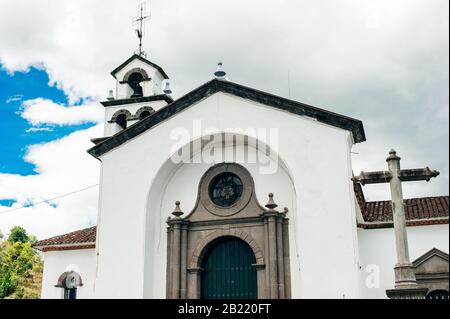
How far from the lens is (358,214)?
14.3 m

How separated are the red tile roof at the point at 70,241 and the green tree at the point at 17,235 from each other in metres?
27.1

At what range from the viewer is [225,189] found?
49.1ft

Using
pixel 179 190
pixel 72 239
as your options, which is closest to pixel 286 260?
pixel 179 190

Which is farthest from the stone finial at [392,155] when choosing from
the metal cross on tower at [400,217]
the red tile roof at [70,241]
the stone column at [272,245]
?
the red tile roof at [70,241]

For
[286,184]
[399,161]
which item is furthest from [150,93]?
[399,161]

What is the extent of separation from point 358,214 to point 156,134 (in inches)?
226

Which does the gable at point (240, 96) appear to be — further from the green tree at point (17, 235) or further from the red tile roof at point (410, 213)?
the green tree at point (17, 235)

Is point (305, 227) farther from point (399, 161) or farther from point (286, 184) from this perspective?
point (399, 161)

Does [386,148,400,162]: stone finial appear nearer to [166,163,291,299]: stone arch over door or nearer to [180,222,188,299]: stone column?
[166,163,291,299]: stone arch over door

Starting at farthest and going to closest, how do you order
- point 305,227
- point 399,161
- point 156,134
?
point 156,134 < point 305,227 < point 399,161

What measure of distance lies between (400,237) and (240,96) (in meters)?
7.13

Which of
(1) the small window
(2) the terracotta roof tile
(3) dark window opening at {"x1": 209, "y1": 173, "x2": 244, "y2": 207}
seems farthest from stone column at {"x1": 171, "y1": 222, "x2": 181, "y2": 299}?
(1) the small window

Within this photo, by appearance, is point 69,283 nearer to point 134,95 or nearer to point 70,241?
point 70,241

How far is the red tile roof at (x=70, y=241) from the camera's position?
54.7 ft
